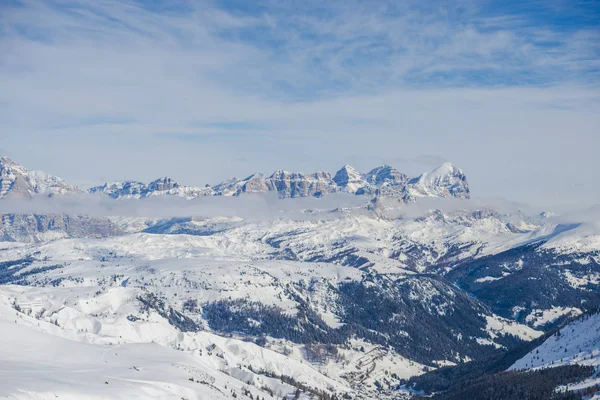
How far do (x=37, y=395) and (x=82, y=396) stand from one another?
16.5m

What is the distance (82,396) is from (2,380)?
23698 mm

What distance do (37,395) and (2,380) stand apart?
688 inches

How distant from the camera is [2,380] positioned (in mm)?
193500

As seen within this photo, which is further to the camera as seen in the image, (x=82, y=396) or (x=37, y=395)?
(x=82, y=396)

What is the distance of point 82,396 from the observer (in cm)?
19738

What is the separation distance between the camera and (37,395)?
603ft
